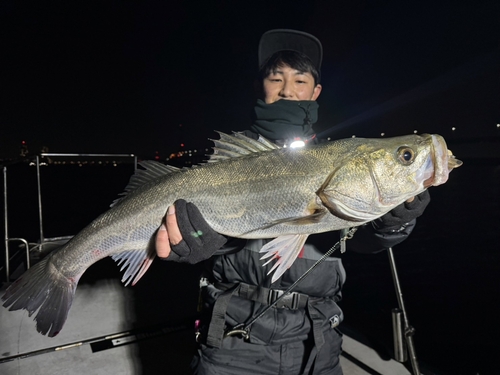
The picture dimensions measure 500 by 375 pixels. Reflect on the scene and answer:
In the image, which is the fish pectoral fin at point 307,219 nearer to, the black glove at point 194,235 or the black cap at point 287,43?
the black glove at point 194,235

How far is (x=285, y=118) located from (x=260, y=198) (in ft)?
3.24

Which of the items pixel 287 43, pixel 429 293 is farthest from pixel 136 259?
pixel 429 293

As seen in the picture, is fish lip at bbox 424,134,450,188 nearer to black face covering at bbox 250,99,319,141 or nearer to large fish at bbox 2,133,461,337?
large fish at bbox 2,133,461,337

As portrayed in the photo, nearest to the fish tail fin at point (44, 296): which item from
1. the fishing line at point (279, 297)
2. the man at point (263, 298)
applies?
the man at point (263, 298)

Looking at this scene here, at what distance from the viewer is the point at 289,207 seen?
265cm

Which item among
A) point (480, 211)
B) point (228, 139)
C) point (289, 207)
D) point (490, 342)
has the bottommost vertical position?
point (490, 342)

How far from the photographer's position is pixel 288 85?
3.55 m

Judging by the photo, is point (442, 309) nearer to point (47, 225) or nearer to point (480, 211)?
point (480, 211)

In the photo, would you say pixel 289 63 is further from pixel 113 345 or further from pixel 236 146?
pixel 113 345

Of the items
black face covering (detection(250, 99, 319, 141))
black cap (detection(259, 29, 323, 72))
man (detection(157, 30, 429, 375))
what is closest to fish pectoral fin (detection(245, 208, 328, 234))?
man (detection(157, 30, 429, 375))

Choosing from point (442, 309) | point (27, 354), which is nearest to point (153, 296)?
point (27, 354)

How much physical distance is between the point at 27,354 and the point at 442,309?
10.4m

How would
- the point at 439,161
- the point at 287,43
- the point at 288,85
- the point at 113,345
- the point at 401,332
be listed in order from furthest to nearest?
the point at 113,345, the point at 401,332, the point at 287,43, the point at 288,85, the point at 439,161

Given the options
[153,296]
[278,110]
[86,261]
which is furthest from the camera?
[153,296]
